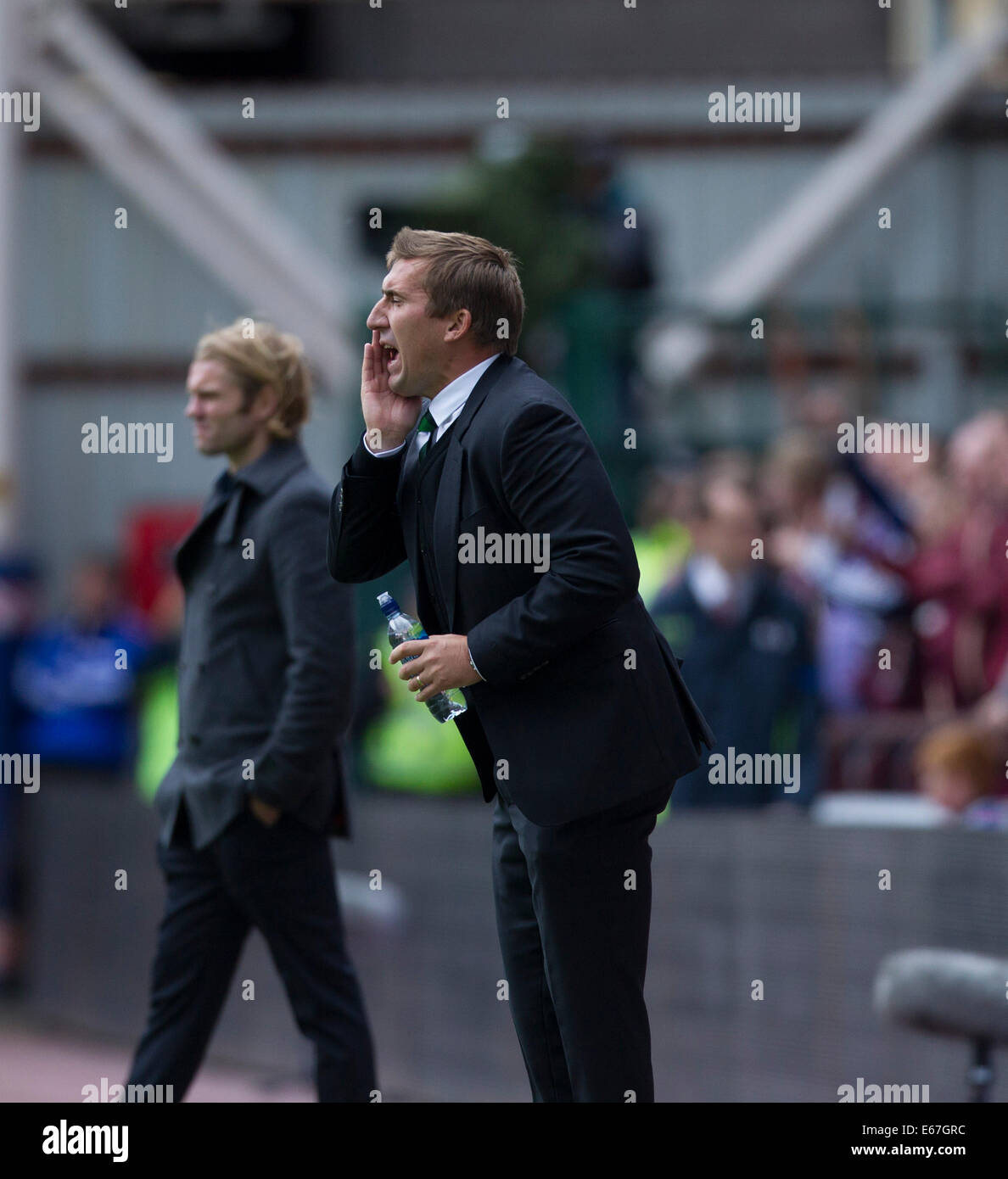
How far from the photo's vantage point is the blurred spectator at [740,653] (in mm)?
7176

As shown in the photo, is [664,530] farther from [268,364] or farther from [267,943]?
[267,943]

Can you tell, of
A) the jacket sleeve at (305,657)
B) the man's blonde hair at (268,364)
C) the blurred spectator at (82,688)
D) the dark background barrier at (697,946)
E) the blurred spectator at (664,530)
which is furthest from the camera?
the blurred spectator at (82,688)

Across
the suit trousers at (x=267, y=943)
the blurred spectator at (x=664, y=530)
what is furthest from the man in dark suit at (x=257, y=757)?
the blurred spectator at (x=664, y=530)

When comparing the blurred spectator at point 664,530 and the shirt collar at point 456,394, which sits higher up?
the shirt collar at point 456,394

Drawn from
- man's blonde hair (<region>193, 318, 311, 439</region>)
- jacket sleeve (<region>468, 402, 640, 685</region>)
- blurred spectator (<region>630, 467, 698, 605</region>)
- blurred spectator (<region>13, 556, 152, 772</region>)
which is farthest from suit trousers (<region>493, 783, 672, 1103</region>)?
blurred spectator (<region>13, 556, 152, 772</region>)

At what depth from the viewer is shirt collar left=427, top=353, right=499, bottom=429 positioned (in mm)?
4238

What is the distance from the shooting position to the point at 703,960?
22.2ft

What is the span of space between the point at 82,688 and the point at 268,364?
4988mm

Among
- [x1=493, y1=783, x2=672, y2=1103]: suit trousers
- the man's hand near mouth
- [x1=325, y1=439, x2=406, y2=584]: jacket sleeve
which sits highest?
the man's hand near mouth

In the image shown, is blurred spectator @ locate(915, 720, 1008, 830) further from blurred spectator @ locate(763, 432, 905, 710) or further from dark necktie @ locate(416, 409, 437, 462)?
dark necktie @ locate(416, 409, 437, 462)

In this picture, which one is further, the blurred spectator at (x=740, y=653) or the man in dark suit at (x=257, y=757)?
the blurred spectator at (x=740, y=653)

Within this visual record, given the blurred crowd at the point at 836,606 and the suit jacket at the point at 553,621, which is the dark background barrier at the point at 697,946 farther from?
the suit jacket at the point at 553,621

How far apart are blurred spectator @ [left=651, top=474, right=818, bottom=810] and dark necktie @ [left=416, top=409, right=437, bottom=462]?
3.01 metres

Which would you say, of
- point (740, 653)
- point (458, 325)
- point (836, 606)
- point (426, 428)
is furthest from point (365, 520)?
point (836, 606)
